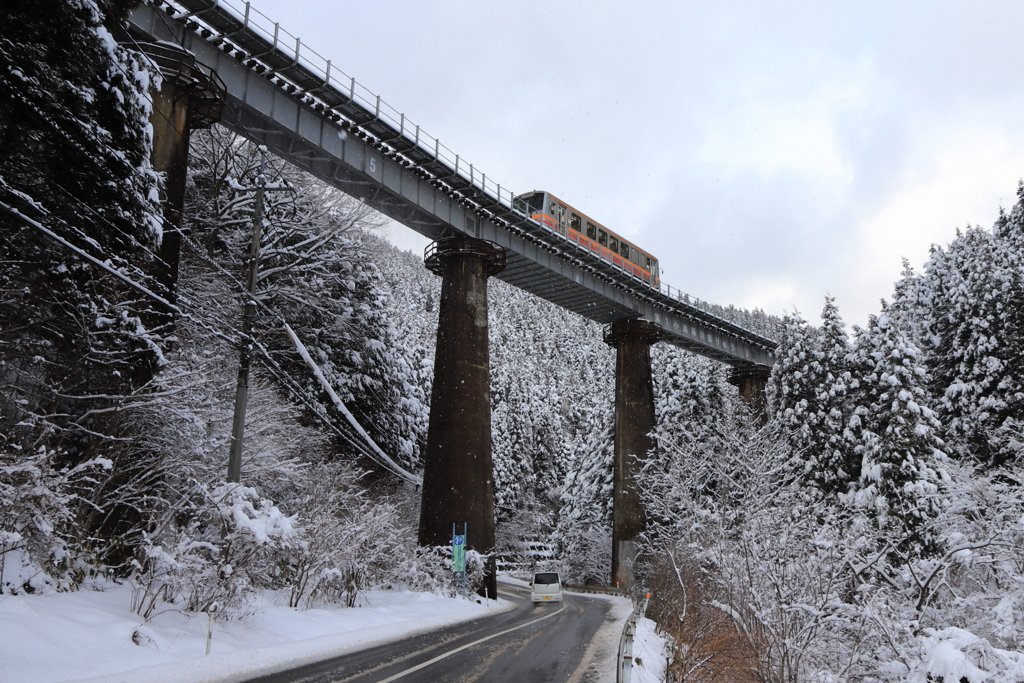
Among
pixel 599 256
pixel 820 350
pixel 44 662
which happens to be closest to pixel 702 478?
pixel 820 350

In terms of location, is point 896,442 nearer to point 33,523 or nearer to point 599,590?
point 599,590

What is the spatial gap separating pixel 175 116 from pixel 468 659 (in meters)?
16.5

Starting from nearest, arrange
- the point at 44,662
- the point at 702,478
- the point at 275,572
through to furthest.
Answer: the point at 44,662
the point at 275,572
the point at 702,478

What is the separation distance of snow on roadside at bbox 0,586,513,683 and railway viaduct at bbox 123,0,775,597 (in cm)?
953

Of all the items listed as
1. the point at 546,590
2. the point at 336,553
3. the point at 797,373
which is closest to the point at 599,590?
the point at 546,590


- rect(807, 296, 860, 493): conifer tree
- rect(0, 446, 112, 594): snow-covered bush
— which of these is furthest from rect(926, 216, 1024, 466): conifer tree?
rect(0, 446, 112, 594): snow-covered bush

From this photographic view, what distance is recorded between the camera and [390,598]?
21.6 m

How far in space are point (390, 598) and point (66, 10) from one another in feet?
56.7

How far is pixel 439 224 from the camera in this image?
30.4 m

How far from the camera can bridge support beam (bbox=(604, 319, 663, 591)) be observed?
40031mm

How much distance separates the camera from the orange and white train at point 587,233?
35.5 meters

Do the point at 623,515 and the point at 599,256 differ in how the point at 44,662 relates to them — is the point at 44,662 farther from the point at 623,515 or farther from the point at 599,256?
the point at 623,515

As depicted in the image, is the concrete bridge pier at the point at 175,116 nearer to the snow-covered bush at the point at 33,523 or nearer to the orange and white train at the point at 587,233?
the snow-covered bush at the point at 33,523

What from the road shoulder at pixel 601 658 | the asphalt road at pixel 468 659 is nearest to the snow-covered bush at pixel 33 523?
the asphalt road at pixel 468 659
